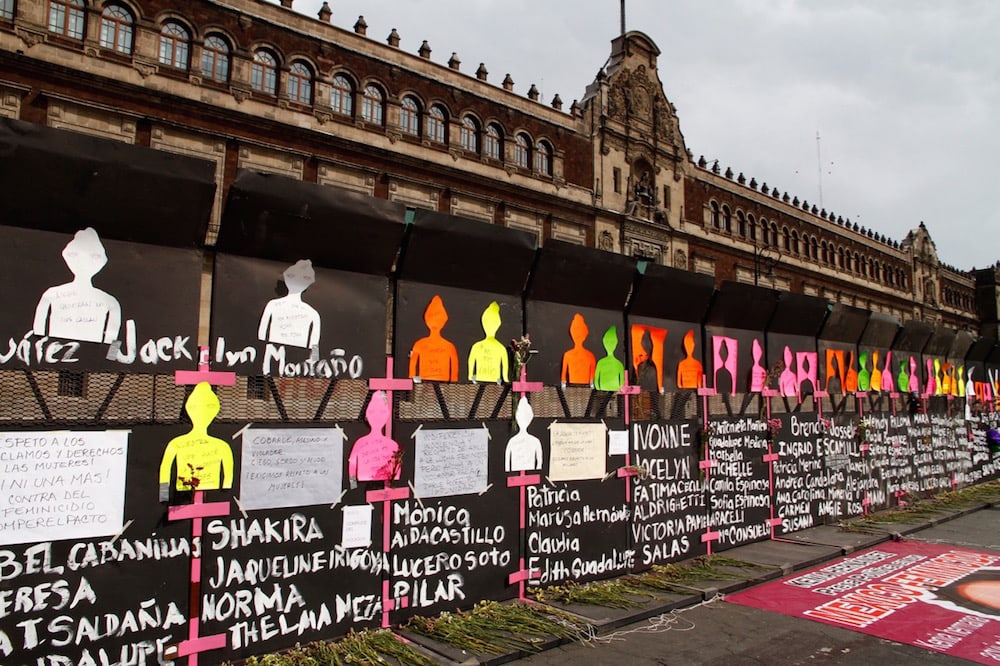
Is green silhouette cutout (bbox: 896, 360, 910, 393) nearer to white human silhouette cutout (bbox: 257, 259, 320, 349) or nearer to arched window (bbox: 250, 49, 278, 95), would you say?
white human silhouette cutout (bbox: 257, 259, 320, 349)

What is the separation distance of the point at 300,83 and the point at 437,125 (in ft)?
20.2

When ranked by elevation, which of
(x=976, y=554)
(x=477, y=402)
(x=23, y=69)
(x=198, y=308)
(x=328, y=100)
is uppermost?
(x=328, y=100)

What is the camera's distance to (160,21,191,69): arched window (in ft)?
73.4

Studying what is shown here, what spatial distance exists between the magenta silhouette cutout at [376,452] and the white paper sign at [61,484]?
1.67m

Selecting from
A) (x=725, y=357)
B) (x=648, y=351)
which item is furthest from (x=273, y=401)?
(x=725, y=357)

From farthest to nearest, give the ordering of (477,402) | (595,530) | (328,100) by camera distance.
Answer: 1. (328,100)
2. (595,530)
3. (477,402)

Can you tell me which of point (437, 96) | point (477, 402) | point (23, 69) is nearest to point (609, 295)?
point (477, 402)

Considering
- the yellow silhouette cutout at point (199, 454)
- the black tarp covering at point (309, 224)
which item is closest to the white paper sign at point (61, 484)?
Result: the yellow silhouette cutout at point (199, 454)

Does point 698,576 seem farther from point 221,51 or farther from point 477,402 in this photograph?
point 221,51

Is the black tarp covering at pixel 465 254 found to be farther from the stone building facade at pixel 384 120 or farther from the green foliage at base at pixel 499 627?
the stone building facade at pixel 384 120

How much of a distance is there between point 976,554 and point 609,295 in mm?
6557

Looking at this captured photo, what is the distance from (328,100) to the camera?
2569 cm

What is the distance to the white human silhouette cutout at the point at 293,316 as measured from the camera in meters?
5.08

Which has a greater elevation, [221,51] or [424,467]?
[221,51]
